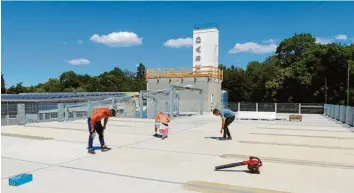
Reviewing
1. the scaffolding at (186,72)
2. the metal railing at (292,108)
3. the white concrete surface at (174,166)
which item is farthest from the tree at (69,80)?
the white concrete surface at (174,166)

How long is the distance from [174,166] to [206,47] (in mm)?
29217

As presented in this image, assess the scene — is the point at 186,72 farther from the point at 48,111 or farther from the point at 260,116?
the point at 48,111

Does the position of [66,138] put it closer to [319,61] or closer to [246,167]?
[246,167]

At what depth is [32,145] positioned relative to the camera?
10.1 metres

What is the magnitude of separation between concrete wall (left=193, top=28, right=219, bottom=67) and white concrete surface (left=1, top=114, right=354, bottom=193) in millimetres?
24188

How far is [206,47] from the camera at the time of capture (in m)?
35.3

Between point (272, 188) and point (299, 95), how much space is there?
37507 millimetres

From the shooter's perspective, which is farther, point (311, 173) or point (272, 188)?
point (311, 173)

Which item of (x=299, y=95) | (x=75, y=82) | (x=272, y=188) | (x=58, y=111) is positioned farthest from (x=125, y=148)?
(x=75, y=82)

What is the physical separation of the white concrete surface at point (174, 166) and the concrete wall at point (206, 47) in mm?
24188

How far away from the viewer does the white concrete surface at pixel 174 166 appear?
5715 millimetres

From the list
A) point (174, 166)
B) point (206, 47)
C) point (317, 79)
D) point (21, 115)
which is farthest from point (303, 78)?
point (174, 166)

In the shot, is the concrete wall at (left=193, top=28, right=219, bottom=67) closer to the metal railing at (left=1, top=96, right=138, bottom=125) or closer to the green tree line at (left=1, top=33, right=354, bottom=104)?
the green tree line at (left=1, top=33, right=354, bottom=104)

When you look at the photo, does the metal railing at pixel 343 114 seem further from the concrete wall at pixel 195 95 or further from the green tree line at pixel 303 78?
the green tree line at pixel 303 78
